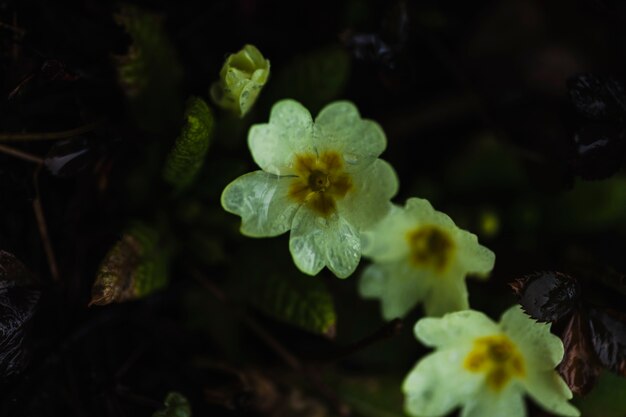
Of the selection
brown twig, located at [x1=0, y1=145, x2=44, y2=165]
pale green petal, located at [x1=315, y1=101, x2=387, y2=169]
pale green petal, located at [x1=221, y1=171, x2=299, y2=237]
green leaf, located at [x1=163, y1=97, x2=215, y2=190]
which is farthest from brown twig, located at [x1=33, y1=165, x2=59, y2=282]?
pale green petal, located at [x1=315, y1=101, x2=387, y2=169]

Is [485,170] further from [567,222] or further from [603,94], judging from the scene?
[603,94]

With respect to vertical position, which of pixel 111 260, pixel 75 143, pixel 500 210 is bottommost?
pixel 500 210

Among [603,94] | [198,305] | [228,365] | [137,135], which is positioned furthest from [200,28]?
[603,94]

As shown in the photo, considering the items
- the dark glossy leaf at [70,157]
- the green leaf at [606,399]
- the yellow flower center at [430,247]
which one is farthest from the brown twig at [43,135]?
the green leaf at [606,399]

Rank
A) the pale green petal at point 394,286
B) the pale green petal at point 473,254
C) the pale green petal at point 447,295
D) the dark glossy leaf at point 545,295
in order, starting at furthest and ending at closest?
the pale green petal at point 394,286
the pale green petal at point 447,295
the pale green petal at point 473,254
the dark glossy leaf at point 545,295

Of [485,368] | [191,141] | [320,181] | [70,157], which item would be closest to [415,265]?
[485,368]

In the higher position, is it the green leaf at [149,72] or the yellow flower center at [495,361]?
the green leaf at [149,72]

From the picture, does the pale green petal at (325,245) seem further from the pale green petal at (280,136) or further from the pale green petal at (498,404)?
the pale green petal at (498,404)
